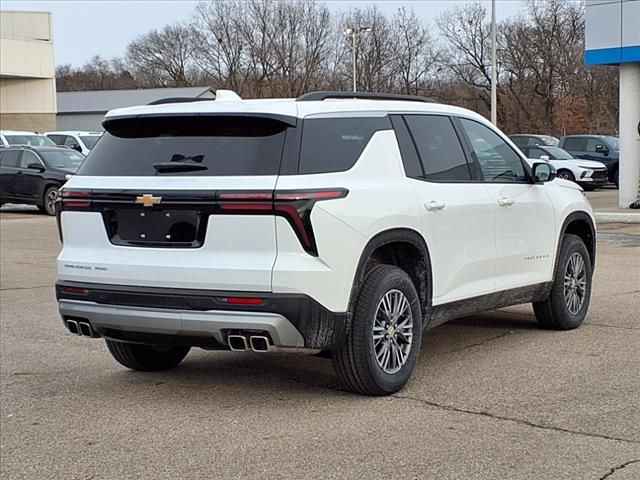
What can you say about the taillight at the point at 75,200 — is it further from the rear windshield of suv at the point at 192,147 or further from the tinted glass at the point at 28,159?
the tinted glass at the point at 28,159

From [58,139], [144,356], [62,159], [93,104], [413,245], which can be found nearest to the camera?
[413,245]

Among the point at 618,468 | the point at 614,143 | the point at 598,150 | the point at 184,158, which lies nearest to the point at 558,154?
the point at 598,150

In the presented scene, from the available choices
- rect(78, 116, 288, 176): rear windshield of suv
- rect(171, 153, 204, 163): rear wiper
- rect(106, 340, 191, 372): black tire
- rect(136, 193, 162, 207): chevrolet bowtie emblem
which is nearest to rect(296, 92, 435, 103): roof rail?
rect(78, 116, 288, 176): rear windshield of suv

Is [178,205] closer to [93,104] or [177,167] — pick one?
[177,167]

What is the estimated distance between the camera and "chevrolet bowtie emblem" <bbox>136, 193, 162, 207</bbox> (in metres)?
5.61

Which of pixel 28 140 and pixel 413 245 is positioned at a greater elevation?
pixel 28 140

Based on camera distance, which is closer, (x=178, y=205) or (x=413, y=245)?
(x=178, y=205)

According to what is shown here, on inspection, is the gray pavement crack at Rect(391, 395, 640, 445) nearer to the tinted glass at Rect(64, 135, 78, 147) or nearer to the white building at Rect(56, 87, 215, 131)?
the tinted glass at Rect(64, 135, 78, 147)

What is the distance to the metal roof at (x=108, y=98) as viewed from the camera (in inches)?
2648

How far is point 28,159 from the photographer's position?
23672 millimetres

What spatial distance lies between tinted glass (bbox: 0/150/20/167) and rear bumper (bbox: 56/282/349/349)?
62.7ft

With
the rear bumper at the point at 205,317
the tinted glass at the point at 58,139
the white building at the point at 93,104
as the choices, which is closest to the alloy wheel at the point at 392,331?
the rear bumper at the point at 205,317

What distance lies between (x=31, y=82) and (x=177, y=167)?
47509mm

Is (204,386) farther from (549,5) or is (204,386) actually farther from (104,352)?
(549,5)
